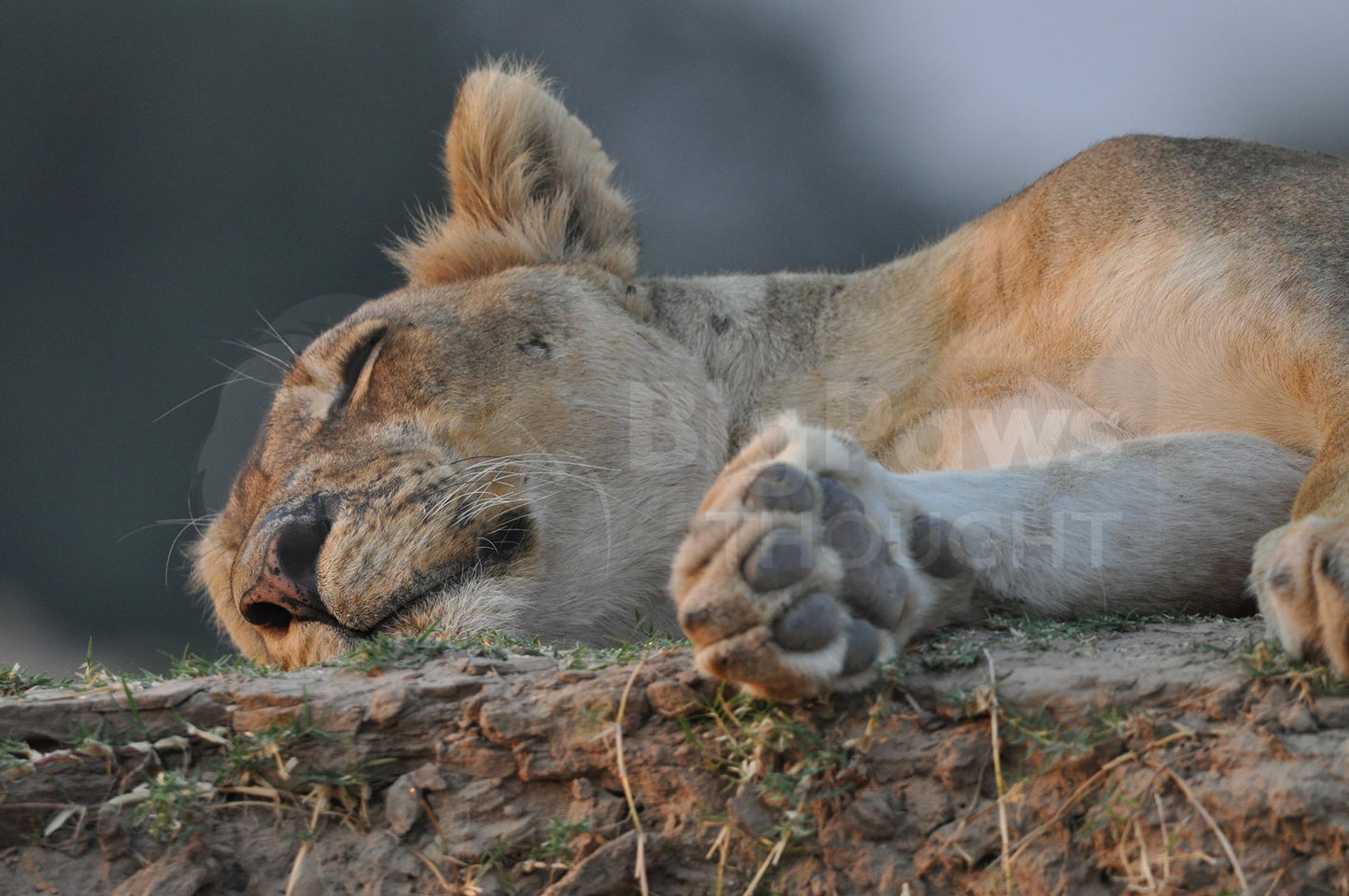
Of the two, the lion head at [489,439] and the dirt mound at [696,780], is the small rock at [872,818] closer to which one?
the dirt mound at [696,780]

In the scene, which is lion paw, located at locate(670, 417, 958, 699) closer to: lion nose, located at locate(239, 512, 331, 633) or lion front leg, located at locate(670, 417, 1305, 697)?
lion front leg, located at locate(670, 417, 1305, 697)

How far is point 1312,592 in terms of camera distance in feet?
5.12

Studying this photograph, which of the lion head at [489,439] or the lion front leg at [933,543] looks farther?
the lion head at [489,439]

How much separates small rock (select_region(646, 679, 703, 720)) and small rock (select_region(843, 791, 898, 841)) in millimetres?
252

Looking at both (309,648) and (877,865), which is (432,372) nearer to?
(309,648)

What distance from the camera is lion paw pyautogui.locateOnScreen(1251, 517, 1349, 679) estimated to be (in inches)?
59.2

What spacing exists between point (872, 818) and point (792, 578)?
329mm

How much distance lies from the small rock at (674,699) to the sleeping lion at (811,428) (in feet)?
0.54


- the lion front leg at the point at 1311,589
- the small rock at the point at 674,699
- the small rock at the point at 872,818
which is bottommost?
the small rock at the point at 872,818

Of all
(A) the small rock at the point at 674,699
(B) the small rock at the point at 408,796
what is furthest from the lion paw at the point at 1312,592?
(B) the small rock at the point at 408,796

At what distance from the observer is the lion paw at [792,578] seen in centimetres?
149

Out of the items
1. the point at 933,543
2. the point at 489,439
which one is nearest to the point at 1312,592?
the point at 933,543

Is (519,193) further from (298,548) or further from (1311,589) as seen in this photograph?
(1311,589)

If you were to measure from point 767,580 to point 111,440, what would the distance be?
11.8 feet
